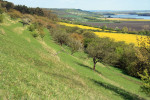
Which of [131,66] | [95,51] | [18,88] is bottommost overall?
[131,66]

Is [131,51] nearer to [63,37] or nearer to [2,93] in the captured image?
[63,37]

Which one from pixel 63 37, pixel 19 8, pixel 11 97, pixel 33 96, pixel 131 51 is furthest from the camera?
pixel 19 8

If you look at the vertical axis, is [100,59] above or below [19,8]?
below

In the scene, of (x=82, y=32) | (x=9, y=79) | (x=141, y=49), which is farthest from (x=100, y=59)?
(x=82, y=32)

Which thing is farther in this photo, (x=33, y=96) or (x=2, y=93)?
(x=33, y=96)

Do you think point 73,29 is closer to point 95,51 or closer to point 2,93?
point 95,51

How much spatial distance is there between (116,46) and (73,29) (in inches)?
1613

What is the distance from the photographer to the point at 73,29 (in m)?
106

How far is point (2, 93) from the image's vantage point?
360 inches

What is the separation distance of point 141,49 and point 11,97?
18.9 meters

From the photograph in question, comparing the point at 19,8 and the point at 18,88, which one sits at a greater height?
the point at 19,8

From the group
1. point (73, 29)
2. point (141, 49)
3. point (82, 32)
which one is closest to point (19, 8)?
point (73, 29)

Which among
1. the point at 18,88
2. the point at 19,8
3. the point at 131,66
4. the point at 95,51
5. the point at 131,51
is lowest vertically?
the point at 131,66

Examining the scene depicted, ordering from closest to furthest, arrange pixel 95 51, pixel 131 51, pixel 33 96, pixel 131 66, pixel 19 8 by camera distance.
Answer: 1. pixel 33 96
2. pixel 95 51
3. pixel 131 66
4. pixel 131 51
5. pixel 19 8
